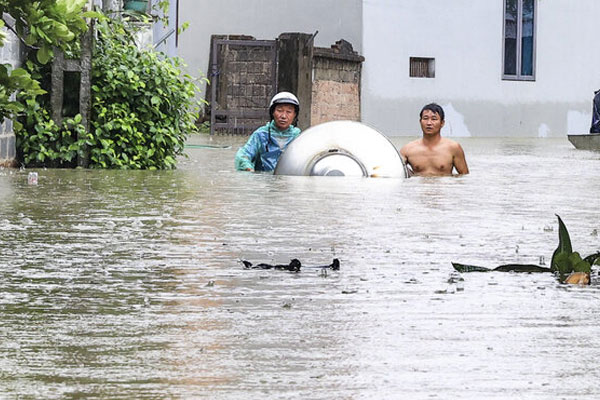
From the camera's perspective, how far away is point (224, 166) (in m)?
15.5

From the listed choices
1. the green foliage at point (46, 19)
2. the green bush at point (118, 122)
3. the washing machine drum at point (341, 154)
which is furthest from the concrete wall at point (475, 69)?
the green foliage at point (46, 19)

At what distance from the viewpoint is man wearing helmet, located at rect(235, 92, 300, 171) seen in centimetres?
1367

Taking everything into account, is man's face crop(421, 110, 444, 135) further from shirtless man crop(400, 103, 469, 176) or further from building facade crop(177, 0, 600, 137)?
building facade crop(177, 0, 600, 137)

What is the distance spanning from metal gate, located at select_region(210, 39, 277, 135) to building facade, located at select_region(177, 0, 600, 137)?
979 millimetres

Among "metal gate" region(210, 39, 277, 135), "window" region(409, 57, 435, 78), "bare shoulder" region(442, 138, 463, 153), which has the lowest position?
"bare shoulder" region(442, 138, 463, 153)

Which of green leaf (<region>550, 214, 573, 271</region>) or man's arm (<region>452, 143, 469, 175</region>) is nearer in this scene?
green leaf (<region>550, 214, 573, 271</region>)

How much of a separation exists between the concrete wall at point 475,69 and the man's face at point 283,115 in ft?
57.1

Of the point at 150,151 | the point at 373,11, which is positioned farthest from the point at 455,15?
the point at 150,151

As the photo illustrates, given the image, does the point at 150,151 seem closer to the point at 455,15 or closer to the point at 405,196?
the point at 405,196

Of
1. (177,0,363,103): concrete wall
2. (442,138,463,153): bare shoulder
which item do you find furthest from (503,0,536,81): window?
(442,138,463,153): bare shoulder

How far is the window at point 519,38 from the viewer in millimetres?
33531

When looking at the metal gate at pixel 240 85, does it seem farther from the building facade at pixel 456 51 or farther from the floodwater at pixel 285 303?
the floodwater at pixel 285 303

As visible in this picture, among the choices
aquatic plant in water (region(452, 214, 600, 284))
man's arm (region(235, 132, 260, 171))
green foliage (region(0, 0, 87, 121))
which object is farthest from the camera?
man's arm (region(235, 132, 260, 171))

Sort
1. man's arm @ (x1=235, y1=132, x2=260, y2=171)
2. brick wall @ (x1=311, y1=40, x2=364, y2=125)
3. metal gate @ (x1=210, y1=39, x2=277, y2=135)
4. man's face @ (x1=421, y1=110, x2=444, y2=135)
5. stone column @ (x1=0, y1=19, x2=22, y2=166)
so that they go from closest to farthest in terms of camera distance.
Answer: stone column @ (x1=0, y1=19, x2=22, y2=166)
man's arm @ (x1=235, y1=132, x2=260, y2=171)
man's face @ (x1=421, y1=110, x2=444, y2=135)
brick wall @ (x1=311, y1=40, x2=364, y2=125)
metal gate @ (x1=210, y1=39, x2=277, y2=135)
